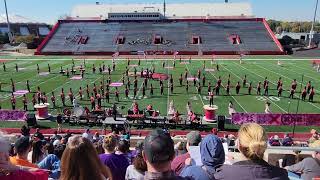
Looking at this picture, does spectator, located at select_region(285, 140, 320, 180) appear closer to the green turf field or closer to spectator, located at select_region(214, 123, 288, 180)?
spectator, located at select_region(214, 123, 288, 180)

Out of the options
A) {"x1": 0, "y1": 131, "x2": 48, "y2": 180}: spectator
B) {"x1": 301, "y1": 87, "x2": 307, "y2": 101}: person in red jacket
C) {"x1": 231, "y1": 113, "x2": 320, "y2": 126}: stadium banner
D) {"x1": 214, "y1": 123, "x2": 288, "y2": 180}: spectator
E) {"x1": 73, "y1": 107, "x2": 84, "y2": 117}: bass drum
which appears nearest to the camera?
{"x1": 0, "y1": 131, "x2": 48, "y2": 180}: spectator

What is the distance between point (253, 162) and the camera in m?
3.13

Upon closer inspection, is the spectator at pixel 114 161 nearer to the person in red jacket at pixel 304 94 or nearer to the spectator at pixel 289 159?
the spectator at pixel 289 159

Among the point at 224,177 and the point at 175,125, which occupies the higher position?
the point at 224,177

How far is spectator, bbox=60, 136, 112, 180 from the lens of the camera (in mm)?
2812

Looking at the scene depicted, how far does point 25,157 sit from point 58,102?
19.4m

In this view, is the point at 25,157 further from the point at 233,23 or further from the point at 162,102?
the point at 233,23

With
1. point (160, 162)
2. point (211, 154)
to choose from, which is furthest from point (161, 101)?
point (160, 162)

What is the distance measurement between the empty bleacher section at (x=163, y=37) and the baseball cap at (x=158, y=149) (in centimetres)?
4978

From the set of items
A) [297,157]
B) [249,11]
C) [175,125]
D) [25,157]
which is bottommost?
[175,125]

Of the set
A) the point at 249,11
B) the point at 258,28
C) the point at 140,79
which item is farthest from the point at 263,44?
the point at 140,79

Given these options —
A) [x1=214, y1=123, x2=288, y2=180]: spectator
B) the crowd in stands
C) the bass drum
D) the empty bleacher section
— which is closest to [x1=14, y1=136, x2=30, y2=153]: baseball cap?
the crowd in stands

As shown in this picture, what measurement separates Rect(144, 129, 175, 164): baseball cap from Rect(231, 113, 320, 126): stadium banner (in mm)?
15384

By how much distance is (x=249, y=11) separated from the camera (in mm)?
74750
